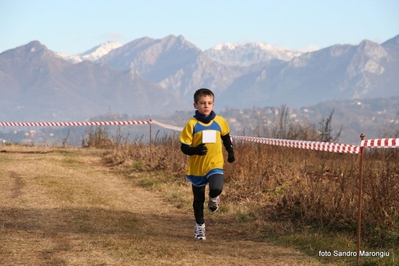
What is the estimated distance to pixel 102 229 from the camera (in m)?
9.05

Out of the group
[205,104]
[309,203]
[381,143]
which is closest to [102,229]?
[205,104]

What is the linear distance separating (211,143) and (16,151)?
48.3ft

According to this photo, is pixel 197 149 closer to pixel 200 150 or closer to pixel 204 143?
pixel 200 150

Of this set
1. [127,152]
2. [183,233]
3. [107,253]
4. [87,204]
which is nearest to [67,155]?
[127,152]

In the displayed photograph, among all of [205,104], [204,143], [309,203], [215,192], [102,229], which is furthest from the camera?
[309,203]

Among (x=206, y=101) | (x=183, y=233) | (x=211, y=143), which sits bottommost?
(x=183, y=233)

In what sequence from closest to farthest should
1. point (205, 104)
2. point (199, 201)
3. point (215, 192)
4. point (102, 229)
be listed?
point (205, 104), point (215, 192), point (199, 201), point (102, 229)

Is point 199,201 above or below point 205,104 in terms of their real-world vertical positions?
below

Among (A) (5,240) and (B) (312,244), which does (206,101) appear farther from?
(A) (5,240)

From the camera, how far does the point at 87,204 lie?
1138 cm

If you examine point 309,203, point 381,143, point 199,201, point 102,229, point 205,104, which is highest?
point 205,104

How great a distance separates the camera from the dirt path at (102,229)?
7.18 m

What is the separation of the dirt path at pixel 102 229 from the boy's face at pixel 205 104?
158cm

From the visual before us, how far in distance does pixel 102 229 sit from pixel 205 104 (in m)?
2.29
